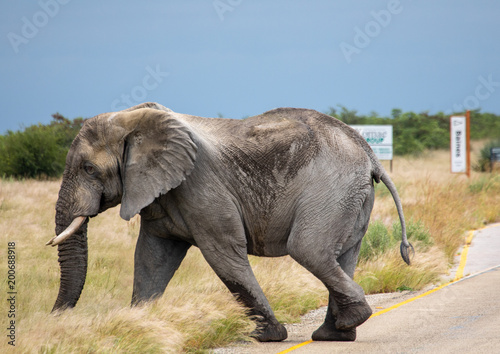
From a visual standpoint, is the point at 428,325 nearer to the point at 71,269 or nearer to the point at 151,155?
the point at 151,155

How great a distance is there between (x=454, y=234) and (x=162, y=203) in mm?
9120

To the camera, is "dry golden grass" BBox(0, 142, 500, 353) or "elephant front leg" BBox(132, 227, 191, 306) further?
"elephant front leg" BBox(132, 227, 191, 306)

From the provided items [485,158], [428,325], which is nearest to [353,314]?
[428,325]

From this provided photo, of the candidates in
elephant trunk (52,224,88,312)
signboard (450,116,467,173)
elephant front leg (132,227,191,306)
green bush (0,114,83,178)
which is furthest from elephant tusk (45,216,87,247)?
signboard (450,116,467,173)

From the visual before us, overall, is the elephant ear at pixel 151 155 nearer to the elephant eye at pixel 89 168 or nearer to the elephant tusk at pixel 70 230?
the elephant eye at pixel 89 168

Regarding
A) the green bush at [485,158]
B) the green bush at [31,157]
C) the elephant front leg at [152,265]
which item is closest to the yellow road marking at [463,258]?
the elephant front leg at [152,265]

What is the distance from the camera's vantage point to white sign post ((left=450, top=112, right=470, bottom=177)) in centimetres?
3119

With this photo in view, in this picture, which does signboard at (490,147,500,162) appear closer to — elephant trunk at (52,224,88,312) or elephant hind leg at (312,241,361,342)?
elephant hind leg at (312,241,361,342)

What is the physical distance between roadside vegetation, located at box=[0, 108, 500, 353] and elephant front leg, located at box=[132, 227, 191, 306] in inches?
8.6

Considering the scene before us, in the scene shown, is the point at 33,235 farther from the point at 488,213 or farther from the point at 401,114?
the point at 401,114

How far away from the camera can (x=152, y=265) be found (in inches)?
298

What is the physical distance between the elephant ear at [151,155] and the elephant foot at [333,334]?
214cm

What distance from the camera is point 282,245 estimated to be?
24.4 feet

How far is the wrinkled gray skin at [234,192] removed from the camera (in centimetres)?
693
